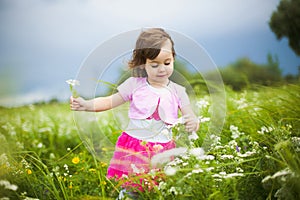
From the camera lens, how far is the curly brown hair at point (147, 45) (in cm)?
194

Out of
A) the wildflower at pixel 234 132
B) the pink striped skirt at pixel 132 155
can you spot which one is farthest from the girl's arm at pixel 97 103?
the wildflower at pixel 234 132

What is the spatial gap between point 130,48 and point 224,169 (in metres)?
0.76

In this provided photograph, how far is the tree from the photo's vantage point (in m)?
12.0

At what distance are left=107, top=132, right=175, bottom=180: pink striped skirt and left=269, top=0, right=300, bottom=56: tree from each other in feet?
36.2

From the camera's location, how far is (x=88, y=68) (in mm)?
1954

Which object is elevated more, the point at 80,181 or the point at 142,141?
the point at 142,141

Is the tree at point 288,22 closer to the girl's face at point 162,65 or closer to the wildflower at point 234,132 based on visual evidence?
the wildflower at point 234,132

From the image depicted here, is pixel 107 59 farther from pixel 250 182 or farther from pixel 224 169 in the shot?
pixel 250 182

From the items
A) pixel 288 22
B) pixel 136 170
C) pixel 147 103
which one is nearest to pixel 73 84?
pixel 147 103

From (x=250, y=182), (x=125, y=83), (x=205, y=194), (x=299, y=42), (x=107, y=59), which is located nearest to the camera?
(x=205, y=194)

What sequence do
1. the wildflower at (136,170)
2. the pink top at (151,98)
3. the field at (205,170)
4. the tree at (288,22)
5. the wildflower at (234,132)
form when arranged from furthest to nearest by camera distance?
the tree at (288,22), the wildflower at (234,132), the pink top at (151,98), the wildflower at (136,170), the field at (205,170)

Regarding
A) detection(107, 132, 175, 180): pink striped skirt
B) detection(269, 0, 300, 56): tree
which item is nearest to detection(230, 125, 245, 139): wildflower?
detection(107, 132, 175, 180): pink striped skirt

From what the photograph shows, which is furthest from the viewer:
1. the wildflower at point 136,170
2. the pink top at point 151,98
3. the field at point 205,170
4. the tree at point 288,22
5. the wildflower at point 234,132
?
the tree at point 288,22

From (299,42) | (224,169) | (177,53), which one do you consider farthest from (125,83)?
(299,42)
